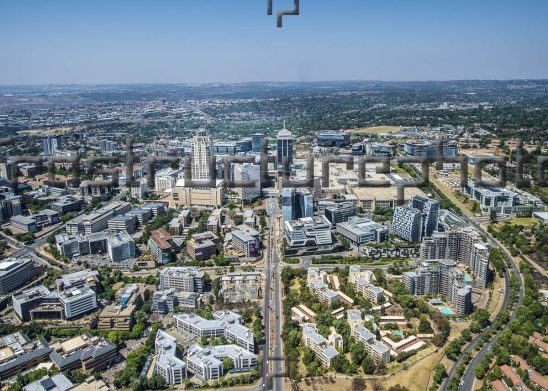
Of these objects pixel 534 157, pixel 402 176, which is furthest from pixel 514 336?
pixel 534 157

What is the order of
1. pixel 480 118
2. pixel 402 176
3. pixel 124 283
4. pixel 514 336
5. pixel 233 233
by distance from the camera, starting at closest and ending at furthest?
pixel 514 336, pixel 124 283, pixel 233 233, pixel 402 176, pixel 480 118

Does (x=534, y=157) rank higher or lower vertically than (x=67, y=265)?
higher

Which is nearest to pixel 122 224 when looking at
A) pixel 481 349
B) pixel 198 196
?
pixel 198 196

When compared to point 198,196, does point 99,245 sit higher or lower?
lower

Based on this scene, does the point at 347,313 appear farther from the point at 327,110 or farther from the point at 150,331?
Result: the point at 327,110

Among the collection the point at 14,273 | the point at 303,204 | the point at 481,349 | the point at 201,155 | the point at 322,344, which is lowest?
the point at 481,349

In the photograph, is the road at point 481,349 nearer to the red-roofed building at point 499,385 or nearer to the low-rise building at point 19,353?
the red-roofed building at point 499,385

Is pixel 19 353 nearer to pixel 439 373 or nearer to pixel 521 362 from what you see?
pixel 439 373
